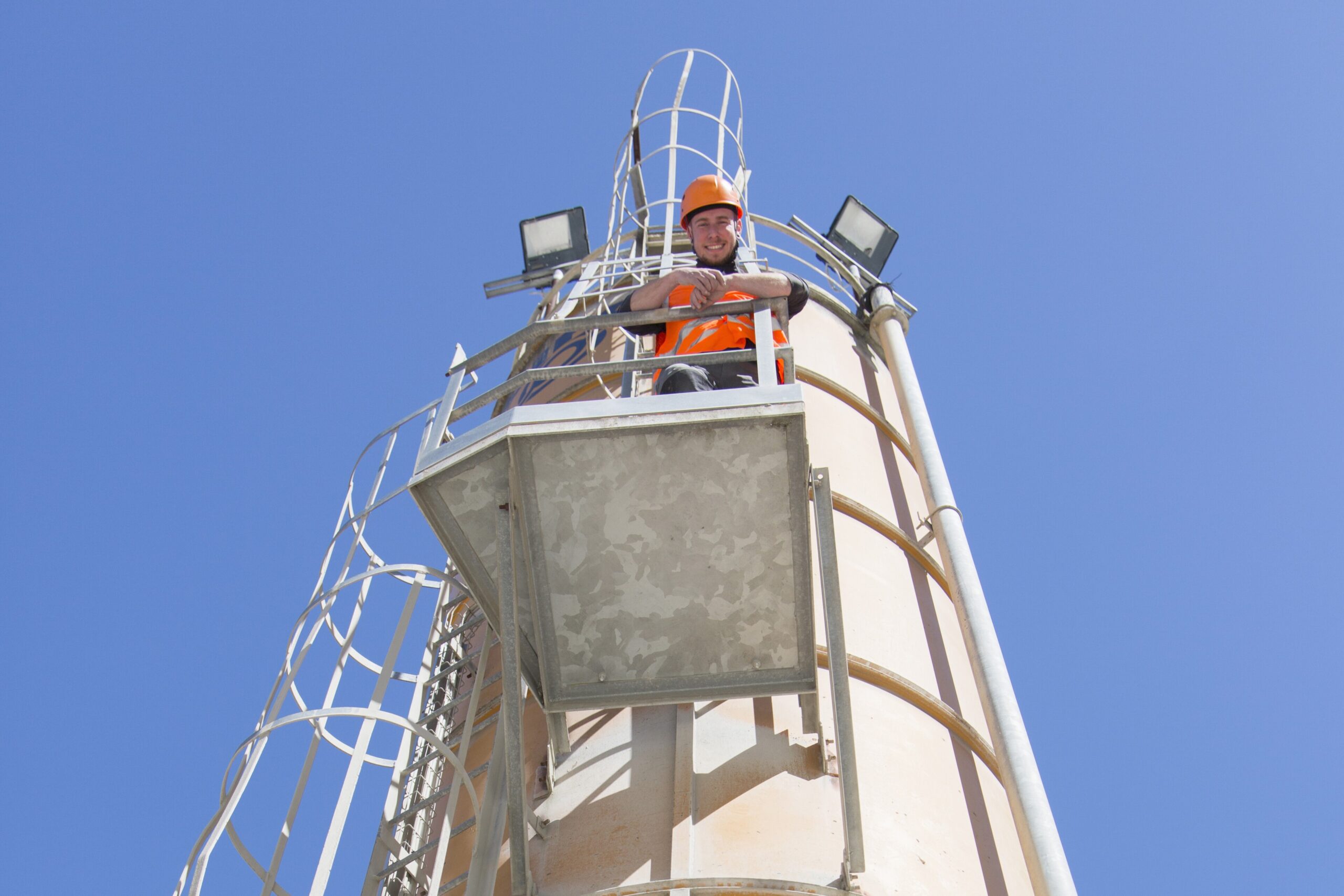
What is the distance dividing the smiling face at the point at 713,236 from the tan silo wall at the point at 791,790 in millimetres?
1195

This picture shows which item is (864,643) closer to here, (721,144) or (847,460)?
(847,460)

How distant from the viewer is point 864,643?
253 inches

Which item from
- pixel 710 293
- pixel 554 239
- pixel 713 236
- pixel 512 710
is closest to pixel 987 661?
pixel 710 293

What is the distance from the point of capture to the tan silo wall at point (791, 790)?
201 inches

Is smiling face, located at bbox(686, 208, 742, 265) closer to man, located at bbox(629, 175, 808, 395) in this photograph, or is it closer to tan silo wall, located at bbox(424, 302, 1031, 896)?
man, located at bbox(629, 175, 808, 395)

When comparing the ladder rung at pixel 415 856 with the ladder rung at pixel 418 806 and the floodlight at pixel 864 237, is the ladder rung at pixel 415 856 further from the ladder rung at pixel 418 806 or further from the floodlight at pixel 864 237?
the floodlight at pixel 864 237

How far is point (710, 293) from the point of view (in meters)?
5.72

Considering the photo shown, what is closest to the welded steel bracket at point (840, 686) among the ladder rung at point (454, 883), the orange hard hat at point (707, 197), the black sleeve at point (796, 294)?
the black sleeve at point (796, 294)

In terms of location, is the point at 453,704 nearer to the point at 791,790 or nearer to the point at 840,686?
the point at 791,790

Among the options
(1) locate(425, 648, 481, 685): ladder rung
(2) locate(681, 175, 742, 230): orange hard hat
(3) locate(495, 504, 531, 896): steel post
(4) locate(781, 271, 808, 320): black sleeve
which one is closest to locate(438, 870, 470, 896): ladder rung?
(3) locate(495, 504, 531, 896): steel post

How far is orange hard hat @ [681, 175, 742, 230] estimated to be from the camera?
22.5 ft

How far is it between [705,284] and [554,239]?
6.44 m

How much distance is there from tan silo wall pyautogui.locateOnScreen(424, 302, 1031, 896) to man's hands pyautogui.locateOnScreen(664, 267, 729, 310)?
754mm

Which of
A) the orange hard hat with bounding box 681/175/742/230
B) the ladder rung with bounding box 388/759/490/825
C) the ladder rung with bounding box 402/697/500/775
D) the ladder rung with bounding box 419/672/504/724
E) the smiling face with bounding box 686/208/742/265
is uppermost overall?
the orange hard hat with bounding box 681/175/742/230
